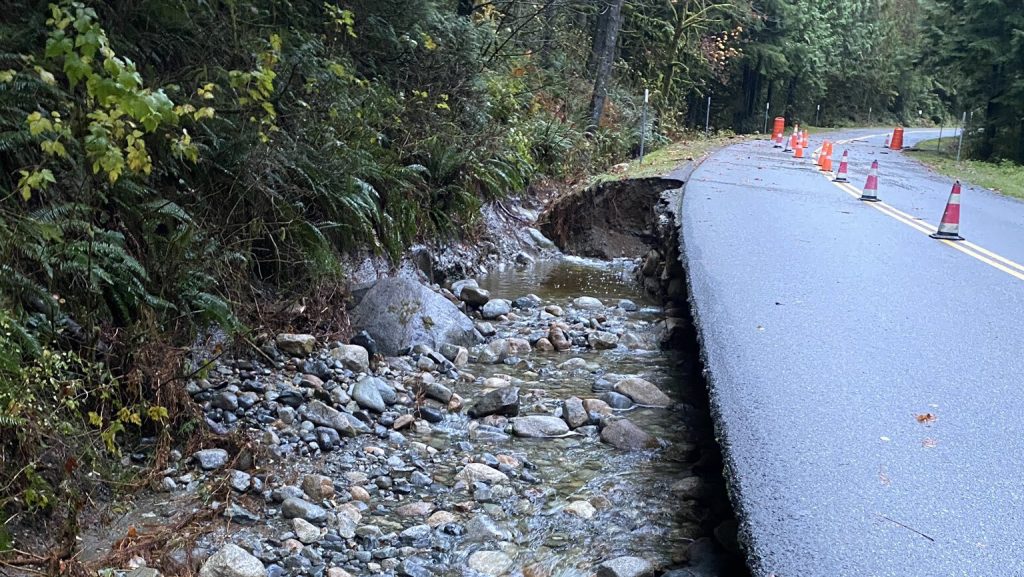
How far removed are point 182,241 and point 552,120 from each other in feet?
41.6

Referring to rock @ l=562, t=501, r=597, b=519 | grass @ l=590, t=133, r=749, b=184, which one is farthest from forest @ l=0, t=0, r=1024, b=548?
rock @ l=562, t=501, r=597, b=519

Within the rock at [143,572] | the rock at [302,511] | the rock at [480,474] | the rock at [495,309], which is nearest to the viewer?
the rock at [143,572]

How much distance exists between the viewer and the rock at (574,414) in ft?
20.6

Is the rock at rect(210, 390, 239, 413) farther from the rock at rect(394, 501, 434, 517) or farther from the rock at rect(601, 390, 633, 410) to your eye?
the rock at rect(601, 390, 633, 410)

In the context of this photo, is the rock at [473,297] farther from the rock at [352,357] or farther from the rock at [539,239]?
the rock at [539,239]

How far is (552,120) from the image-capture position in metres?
17.5

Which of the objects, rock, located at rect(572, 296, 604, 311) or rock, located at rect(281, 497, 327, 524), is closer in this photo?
rock, located at rect(281, 497, 327, 524)

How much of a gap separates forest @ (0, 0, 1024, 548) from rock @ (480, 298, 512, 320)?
4.33ft

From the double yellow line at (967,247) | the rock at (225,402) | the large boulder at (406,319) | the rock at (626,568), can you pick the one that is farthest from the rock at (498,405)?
the double yellow line at (967,247)

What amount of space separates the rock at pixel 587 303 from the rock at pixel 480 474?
17.0ft

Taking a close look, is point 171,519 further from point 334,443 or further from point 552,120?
point 552,120

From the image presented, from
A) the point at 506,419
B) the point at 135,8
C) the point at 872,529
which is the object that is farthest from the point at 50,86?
the point at 872,529

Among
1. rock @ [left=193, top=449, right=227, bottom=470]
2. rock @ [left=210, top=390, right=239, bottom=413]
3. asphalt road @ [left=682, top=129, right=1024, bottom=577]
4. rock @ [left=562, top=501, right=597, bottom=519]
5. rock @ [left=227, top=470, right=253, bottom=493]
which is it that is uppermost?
asphalt road @ [left=682, top=129, right=1024, bottom=577]

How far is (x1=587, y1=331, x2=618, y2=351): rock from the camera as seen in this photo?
28.0 ft
